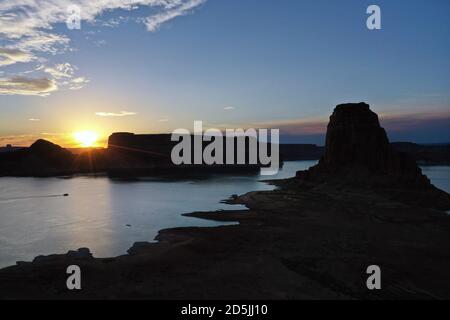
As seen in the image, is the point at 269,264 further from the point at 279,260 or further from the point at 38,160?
the point at 38,160

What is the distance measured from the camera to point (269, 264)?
26047mm

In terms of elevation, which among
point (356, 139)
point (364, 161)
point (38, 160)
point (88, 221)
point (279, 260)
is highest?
point (356, 139)

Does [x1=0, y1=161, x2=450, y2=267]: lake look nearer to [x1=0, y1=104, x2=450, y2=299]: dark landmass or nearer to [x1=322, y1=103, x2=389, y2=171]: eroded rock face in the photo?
[x1=0, y1=104, x2=450, y2=299]: dark landmass

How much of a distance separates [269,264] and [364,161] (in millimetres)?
53285

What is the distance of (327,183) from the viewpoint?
71.3 metres

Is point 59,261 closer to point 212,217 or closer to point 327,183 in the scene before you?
point 212,217

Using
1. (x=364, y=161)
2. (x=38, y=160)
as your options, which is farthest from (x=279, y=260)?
(x=38, y=160)

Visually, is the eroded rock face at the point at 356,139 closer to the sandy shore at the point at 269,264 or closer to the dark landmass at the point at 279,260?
the dark landmass at the point at 279,260

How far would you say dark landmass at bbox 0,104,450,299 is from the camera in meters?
21.4

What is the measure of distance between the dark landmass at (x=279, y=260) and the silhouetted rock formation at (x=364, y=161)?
9.49 metres

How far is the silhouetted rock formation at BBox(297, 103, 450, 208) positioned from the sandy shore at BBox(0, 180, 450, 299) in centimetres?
2236
